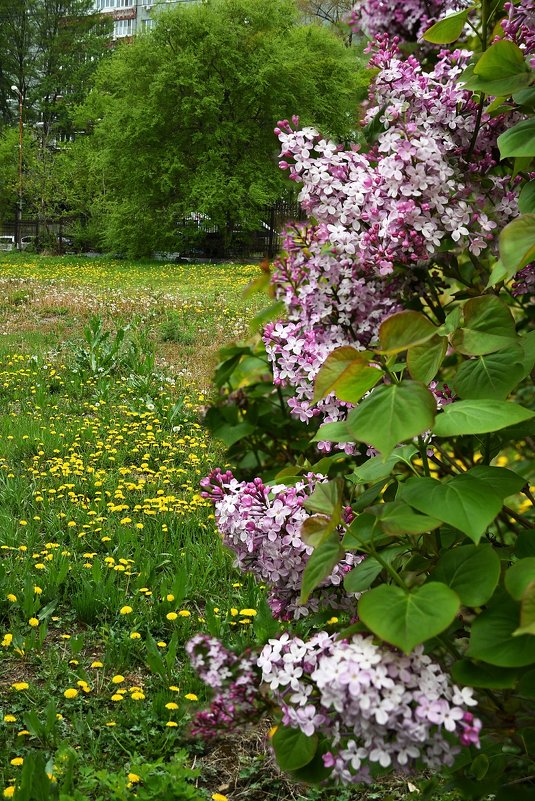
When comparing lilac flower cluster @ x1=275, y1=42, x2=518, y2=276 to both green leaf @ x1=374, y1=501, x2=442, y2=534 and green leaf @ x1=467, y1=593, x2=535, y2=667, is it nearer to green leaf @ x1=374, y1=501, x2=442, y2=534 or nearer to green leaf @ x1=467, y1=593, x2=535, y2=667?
green leaf @ x1=374, y1=501, x2=442, y2=534

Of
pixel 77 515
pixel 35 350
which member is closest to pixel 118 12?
pixel 35 350

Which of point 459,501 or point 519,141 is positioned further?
point 519,141

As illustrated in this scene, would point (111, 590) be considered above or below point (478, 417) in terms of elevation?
below

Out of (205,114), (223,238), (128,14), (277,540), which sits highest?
(128,14)

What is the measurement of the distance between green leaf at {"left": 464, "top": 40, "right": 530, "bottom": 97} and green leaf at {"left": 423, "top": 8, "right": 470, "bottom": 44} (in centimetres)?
15

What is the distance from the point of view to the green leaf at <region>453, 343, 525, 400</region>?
44.9 inches

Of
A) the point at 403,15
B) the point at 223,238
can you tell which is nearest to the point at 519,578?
the point at 403,15

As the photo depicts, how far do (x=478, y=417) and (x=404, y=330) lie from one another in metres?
0.14

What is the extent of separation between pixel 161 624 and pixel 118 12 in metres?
63.5

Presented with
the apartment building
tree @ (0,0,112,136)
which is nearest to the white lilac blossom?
tree @ (0,0,112,136)

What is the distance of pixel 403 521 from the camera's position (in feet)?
3.39

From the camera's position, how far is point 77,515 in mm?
3816

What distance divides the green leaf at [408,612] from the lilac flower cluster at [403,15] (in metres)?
1.19

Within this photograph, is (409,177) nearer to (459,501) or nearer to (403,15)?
(403,15)
